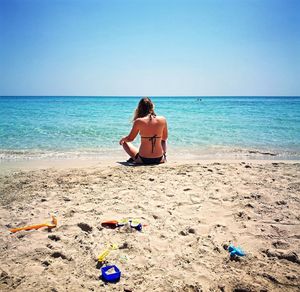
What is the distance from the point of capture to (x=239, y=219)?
10.6 ft

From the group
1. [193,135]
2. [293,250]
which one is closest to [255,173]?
[293,250]

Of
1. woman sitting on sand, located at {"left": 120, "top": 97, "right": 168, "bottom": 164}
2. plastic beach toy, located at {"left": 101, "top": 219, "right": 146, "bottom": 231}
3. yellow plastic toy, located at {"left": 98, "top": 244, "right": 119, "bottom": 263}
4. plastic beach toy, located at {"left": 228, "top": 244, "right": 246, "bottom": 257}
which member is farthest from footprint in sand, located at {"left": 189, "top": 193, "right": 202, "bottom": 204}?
woman sitting on sand, located at {"left": 120, "top": 97, "right": 168, "bottom": 164}

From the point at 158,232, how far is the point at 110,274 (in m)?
0.86

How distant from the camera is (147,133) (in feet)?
19.3

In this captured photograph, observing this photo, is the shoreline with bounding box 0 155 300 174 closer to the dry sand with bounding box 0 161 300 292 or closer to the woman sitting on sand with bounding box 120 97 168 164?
the woman sitting on sand with bounding box 120 97 168 164

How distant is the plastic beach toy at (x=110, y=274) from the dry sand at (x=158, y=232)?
0.04 m

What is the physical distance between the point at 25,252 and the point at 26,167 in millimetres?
3864

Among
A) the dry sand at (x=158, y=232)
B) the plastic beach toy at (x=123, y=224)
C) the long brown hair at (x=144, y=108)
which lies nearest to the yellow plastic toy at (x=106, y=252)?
the dry sand at (x=158, y=232)

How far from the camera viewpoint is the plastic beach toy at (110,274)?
2.17 metres

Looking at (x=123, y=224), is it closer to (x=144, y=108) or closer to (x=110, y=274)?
(x=110, y=274)

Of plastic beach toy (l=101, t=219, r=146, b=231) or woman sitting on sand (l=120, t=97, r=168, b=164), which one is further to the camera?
woman sitting on sand (l=120, t=97, r=168, b=164)

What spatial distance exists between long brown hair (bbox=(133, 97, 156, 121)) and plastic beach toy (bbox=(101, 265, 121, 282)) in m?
4.04

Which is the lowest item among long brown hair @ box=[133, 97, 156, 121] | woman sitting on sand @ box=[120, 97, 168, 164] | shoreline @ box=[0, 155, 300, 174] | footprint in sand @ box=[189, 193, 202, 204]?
shoreline @ box=[0, 155, 300, 174]

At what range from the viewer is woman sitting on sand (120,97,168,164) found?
5.82m
